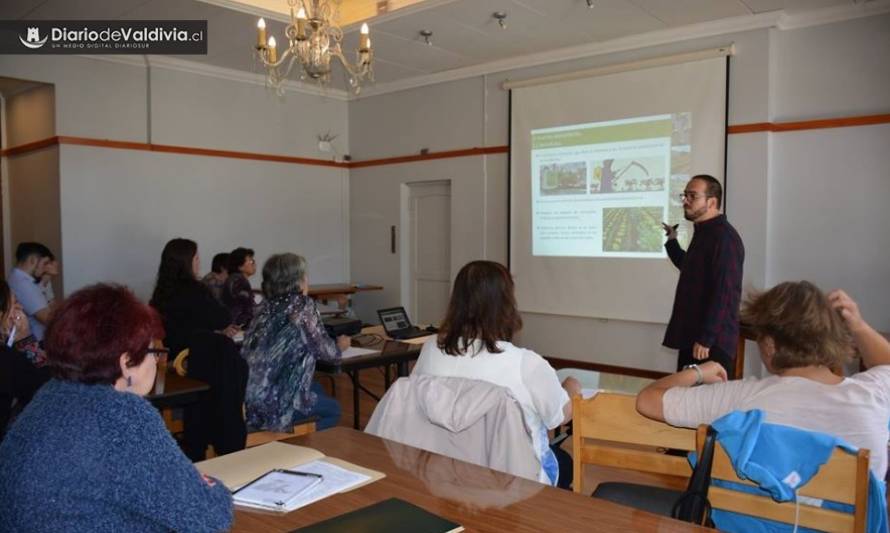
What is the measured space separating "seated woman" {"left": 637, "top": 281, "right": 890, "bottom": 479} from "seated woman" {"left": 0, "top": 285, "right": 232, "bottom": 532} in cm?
121

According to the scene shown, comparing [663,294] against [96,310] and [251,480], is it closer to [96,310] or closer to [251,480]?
[251,480]

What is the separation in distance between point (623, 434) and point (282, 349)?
A: 6.05ft

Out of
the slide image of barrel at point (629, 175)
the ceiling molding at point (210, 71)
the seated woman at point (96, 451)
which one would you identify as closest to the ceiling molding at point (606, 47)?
the ceiling molding at point (210, 71)

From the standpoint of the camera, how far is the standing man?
11.6ft

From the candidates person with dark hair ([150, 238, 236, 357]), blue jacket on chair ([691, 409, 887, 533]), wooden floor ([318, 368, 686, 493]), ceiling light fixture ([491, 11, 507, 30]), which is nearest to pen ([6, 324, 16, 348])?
person with dark hair ([150, 238, 236, 357])

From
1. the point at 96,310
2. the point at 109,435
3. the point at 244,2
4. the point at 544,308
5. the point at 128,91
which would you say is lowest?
the point at 544,308

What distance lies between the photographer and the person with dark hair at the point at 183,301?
364 cm

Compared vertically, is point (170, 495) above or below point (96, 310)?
below

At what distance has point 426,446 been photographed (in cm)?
203

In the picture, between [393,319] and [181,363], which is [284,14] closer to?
[393,319]

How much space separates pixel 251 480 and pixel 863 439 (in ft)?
4.83

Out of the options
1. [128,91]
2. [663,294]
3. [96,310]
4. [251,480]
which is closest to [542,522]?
[251,480]

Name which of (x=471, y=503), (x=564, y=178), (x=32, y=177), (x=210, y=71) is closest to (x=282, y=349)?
(x=471, y=503)

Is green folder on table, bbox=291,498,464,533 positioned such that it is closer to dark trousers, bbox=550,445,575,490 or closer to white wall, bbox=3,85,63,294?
dark trousers, bbox=550,445,575,490
